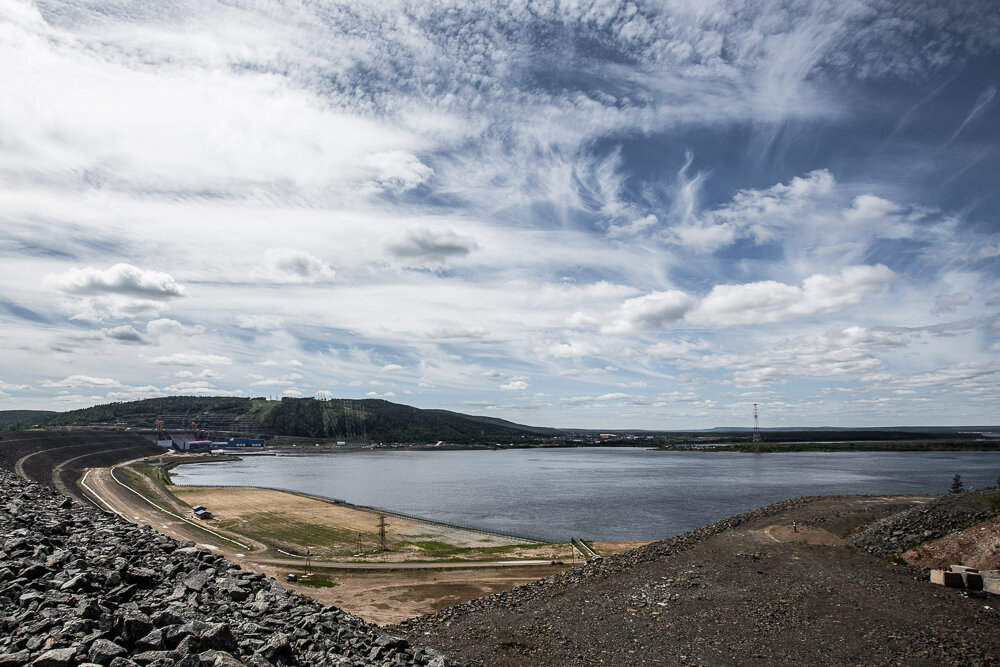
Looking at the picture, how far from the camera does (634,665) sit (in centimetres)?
2002

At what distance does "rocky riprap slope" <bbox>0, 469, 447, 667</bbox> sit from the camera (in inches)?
422

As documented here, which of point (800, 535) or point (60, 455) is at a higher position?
point (60, 455)

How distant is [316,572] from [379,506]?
4870 cm

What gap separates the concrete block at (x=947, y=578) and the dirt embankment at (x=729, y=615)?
30.3 inches

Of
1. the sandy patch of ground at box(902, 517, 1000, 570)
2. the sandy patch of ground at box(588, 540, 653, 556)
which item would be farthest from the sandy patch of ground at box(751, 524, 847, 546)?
the sandy patch of ground at box(588, 540, 653, 556)

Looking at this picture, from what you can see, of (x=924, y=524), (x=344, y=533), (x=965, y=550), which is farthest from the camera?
(x=344, y=533)

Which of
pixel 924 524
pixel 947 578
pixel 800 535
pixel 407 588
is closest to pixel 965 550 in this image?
pixel 947 578

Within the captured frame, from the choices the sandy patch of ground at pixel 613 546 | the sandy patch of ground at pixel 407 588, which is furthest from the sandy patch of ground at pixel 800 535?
the sandy patch of ground at pixel 407 588

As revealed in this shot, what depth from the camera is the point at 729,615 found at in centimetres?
2364

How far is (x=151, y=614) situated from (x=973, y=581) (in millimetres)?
32955

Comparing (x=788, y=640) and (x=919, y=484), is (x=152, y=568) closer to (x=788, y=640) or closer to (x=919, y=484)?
(x=788, y=640)

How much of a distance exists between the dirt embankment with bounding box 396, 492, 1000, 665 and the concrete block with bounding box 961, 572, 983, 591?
2.62 ft

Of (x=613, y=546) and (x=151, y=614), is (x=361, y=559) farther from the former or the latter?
(x=151, y=614)

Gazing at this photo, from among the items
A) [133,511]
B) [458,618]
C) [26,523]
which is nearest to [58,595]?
[26,523]
